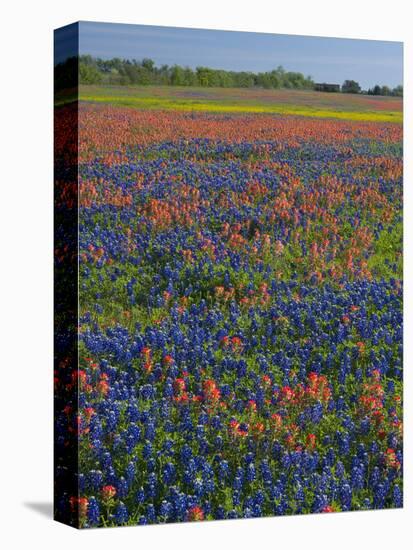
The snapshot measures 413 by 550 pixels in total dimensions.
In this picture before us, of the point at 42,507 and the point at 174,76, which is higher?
the point at 174,76

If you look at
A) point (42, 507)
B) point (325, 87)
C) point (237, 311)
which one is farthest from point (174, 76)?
point (42, 507)

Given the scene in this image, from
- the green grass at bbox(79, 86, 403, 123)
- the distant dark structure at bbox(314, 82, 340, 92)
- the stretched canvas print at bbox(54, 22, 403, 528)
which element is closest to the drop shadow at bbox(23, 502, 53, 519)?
the stretched canvas print at bbox(54, 22, 403, 528)

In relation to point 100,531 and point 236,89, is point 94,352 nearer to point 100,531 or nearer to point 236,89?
point 100,531

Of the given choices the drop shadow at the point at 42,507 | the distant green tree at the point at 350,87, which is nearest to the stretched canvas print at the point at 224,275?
the distant green tree at the point at 350,87

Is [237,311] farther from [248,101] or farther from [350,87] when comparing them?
[350,87]

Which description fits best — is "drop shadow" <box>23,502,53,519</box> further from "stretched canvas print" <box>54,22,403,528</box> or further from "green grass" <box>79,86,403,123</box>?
"green grass" <box>79,86,403,123</box>

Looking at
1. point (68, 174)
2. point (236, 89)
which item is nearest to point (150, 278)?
point (68, 174)
